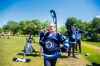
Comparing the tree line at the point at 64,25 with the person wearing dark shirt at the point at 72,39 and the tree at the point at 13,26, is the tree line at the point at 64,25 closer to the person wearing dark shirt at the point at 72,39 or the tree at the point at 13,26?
the tree at the point at 13,26

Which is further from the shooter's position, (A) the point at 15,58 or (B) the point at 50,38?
(A) the point at 15,58

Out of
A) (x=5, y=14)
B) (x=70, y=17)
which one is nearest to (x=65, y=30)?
(x=70, y=17)

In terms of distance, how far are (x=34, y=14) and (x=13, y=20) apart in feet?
1.85

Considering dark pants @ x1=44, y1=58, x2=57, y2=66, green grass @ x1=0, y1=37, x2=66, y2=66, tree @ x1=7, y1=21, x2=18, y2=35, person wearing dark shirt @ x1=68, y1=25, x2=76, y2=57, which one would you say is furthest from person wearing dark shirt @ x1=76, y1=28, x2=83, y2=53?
tree @ x1=7, y1=21, x2=18, y2=35

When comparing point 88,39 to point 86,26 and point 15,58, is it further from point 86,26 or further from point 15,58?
point 15,58

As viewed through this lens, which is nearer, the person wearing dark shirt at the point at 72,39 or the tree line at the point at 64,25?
the tree line at the point at 64,25

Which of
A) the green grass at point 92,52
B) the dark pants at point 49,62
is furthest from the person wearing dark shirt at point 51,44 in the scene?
the green grass at point 92,52

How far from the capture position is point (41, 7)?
1789 cm

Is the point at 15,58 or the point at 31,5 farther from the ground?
the point at 31,5

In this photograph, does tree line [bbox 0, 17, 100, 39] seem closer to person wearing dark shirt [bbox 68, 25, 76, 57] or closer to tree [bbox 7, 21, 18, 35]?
tree [bbox 7, 21, 18, 35]

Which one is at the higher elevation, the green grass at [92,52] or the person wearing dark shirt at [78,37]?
the person wearing dark shirt at [78,37]

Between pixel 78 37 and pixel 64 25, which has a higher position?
pixel 64 25

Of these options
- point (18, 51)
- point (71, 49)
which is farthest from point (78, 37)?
point (18, 51)

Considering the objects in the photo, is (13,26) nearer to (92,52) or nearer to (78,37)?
(78,37)
